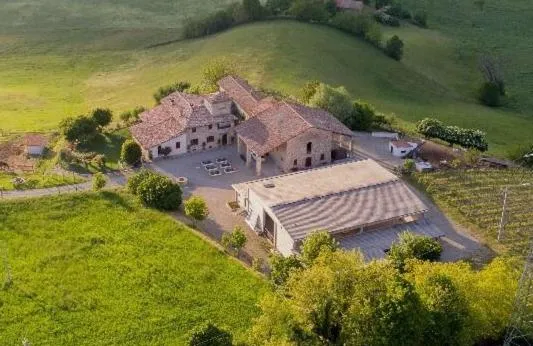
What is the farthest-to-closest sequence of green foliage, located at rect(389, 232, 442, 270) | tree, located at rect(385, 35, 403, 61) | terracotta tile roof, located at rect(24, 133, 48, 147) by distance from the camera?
tree, located at rect(385, 35, 403, 61) → terracotta tile roof, located at rect(24, 133, 48, 147) → green foliage, located at rect(389, 232, 442, 270)

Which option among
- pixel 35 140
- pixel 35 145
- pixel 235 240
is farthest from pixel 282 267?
pixel 35 140

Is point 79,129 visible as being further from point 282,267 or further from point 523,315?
point 523,315

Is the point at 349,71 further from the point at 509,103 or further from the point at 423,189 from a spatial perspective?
the point at 423,189

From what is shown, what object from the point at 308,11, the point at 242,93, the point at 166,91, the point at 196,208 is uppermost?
the point at 308,11

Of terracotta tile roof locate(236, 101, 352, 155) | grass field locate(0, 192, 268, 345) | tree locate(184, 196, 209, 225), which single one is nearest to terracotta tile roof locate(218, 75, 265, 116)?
terracotta tile roof locate(236, 101, 352, 155)

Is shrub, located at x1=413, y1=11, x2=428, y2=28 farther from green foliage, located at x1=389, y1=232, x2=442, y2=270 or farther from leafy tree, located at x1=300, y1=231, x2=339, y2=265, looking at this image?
leafy tree, located at x1=300, y1=231, x2=339, y2=265

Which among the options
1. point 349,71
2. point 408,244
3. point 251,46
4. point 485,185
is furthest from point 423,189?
point 251,46

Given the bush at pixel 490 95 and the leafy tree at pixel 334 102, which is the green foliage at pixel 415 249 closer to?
the leafy tree at pixel 334 102

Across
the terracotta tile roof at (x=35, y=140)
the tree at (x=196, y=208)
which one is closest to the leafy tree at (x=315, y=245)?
the tree at (x=196, y=208)
